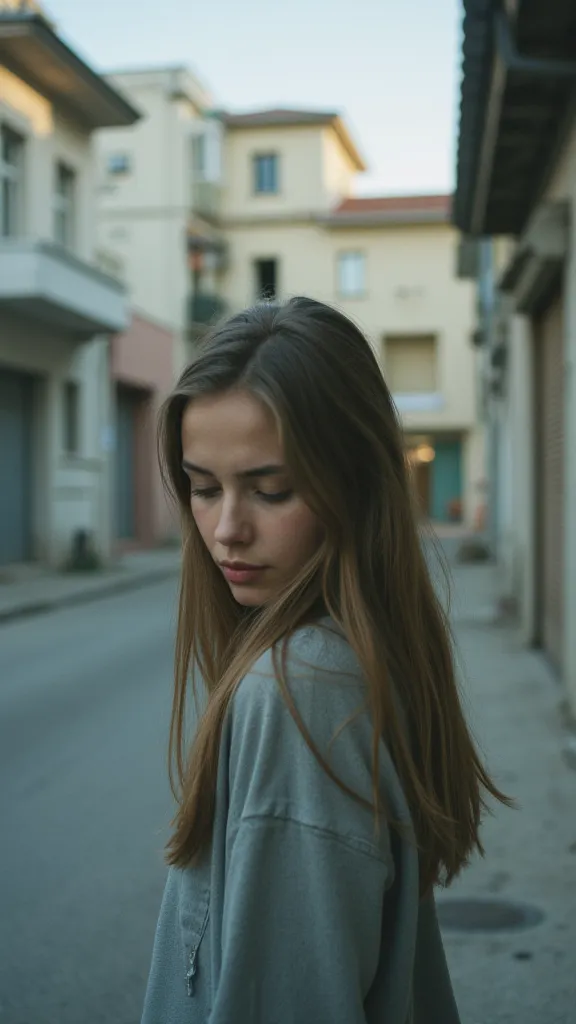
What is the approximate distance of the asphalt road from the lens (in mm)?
3625

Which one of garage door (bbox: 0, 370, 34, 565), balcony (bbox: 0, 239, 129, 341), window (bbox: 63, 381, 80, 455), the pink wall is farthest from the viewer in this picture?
the pink wall

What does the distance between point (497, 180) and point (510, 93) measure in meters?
2.16

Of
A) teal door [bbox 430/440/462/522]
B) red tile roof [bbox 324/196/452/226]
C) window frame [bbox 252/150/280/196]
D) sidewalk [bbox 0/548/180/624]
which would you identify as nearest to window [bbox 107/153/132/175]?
window frame [bbox 252/150/280/196]

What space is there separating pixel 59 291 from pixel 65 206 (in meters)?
3.47

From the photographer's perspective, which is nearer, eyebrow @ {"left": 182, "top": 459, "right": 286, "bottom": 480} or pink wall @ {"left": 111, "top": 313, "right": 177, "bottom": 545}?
eyebrow @ {"left": 182, "top": 459, "right": 286, "bottom": 480}

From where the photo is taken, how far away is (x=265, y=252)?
3962 cm

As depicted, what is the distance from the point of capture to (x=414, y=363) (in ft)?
133

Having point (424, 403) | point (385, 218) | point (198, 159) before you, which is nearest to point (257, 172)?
point (198, 159)

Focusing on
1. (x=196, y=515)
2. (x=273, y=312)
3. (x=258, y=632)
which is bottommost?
(x=258, y=632)

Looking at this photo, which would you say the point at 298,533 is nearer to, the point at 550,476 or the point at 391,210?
the point at 550,476

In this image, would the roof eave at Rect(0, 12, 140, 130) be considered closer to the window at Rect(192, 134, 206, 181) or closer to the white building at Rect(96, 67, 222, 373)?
the white building at Rect(96, 67, 222, 373)

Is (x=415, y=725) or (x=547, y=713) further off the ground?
(x=415, y=725)

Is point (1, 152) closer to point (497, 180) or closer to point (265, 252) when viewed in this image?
point (497, 180)

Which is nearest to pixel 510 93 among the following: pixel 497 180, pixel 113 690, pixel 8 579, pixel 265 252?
pixel 497 180
